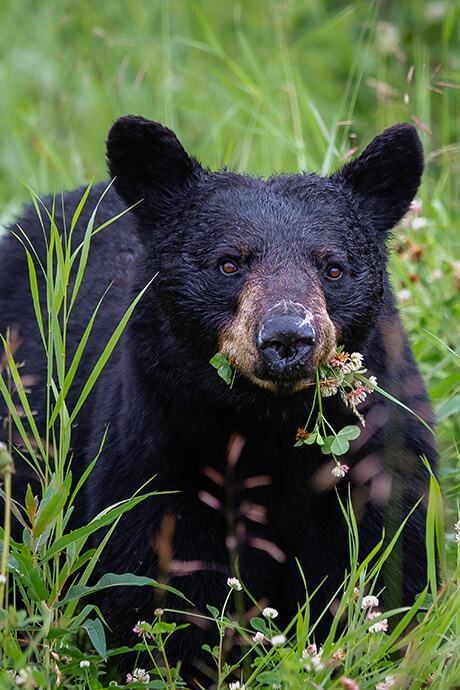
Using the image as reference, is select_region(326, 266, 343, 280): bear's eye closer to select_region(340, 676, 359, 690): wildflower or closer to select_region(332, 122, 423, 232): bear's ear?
select_region(332, 122, 423, 232): bear's ear

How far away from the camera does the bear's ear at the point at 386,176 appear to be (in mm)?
3434

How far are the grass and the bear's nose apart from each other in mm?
491

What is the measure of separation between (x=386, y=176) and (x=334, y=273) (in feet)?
1.82

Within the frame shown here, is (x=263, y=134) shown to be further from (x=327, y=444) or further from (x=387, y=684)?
(x=387, y=684)

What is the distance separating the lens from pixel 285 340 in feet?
8.76

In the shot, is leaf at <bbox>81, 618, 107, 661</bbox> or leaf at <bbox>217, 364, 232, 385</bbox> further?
leaf at <bbox>217, 364, 232, 385</bbox>

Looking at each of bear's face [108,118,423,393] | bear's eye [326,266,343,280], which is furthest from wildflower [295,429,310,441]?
bear's eye [326,266,343,280]

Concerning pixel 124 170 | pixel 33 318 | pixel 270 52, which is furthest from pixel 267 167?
pixel 124 170

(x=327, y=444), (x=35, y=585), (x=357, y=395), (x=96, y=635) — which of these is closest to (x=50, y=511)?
(x=35, y=585)

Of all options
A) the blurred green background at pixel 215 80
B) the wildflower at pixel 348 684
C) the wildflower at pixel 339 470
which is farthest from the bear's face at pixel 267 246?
the blurred green background at pixel 215 80

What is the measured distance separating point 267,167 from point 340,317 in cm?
318

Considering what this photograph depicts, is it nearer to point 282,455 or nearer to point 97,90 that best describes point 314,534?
point 282,455

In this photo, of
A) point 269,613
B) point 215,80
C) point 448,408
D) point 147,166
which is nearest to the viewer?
point 269,613

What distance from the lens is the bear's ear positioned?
11.3 feet
